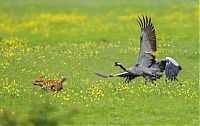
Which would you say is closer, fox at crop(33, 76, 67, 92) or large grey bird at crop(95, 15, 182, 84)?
fox at crop(33, 76, 67, 92)

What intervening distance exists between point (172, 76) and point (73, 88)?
2.99 m

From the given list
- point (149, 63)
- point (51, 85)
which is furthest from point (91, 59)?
point (51, 85)

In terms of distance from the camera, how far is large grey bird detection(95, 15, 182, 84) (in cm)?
1859

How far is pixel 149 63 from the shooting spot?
19.0 m

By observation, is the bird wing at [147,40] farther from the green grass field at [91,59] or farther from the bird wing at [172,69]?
the green grass field at [91,59]

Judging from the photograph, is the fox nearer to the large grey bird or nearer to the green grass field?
the green grass field

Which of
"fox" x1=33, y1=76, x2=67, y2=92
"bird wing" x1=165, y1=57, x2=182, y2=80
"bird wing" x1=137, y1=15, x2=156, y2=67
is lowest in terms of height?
"fox" x1=33, y1=76, x2=67, y2=92

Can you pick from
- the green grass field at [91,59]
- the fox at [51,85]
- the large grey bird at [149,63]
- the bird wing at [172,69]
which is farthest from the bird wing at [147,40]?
the fox at [51,85]

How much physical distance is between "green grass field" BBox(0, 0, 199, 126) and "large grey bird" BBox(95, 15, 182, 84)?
1.76 feet

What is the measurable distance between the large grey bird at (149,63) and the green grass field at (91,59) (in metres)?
0.54

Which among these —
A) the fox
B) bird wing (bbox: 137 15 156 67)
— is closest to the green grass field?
the fox

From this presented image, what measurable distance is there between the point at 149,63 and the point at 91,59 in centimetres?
687

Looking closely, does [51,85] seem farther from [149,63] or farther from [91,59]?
[91,59]

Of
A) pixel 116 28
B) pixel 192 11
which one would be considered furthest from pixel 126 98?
pixel 192 11
